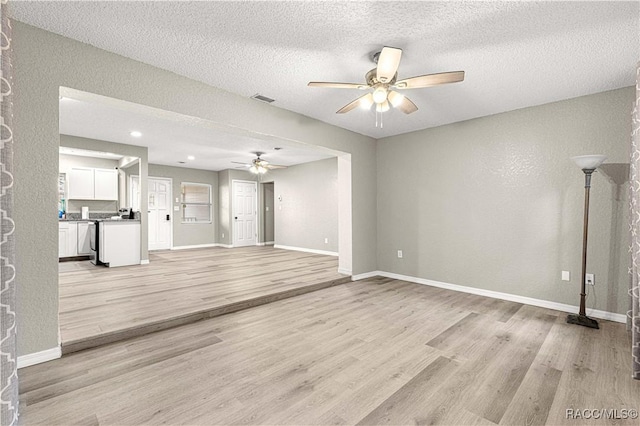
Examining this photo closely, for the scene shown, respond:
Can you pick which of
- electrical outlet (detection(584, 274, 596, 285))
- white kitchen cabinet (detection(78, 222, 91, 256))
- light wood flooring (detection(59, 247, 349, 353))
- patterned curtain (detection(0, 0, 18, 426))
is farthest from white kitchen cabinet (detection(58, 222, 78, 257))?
electrical outlet (detection(584, 274, 596, 285))

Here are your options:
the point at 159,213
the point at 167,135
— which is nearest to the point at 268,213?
the point at 159,213

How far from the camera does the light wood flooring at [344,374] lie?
1674 millimetres

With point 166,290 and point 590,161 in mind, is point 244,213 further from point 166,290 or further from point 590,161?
point 590,161

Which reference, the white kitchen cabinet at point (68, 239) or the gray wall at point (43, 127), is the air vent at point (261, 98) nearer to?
the gray wall at point (43, 127)

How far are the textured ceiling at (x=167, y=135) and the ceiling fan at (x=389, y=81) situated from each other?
5.54ft

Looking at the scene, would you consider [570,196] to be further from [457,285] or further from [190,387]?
[190,387]

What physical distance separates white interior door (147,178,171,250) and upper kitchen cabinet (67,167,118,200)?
0.89m

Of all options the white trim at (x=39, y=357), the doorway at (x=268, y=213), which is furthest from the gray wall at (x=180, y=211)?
the white trim at (x=39, y=357)

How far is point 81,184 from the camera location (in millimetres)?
6848

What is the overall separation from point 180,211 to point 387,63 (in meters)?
8.04

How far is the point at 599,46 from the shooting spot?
7.75 ft

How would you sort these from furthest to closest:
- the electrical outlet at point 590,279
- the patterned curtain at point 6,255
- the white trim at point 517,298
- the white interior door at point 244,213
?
the white interior door at point 244,213 → the electrical outlet at point 590,279 → the white trim at point 517,298 → the patterned curtain at point 6,255

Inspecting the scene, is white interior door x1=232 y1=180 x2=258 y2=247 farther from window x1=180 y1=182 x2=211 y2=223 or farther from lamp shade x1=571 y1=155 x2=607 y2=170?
lamp shade x1=571 y1=155 x2=607 y2=170

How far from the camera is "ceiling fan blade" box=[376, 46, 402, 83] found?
2047 millimetres
